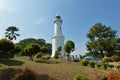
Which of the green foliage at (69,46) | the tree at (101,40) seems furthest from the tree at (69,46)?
the tree at (101,40)

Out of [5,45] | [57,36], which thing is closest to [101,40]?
[57,36]

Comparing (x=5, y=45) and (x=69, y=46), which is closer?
(x=5, y=45)

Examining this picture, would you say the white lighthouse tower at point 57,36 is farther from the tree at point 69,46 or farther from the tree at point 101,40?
the tree at point 69,46

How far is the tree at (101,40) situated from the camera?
224 feet

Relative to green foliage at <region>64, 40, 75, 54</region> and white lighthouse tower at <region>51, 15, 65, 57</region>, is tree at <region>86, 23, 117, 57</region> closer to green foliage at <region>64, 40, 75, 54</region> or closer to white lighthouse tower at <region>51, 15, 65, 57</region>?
white lighthouse tower at <region>51, 15, 65, 57</region>

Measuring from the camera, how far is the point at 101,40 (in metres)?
69.3

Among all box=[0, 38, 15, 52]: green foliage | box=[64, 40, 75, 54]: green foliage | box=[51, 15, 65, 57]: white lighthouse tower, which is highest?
box=[51, 15, 65, 57]: white lighthouse tower

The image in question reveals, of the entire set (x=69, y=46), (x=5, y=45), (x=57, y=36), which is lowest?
(x=5, y=45)

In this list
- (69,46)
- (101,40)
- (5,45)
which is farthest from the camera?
(101,40)

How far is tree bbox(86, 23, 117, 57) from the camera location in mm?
68188

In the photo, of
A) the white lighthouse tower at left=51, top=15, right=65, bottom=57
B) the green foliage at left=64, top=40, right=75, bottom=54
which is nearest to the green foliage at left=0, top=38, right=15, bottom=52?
the green foliage at left=64, top=40, right=75, bottom=54

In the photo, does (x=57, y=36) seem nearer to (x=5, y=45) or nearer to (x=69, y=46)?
(x=69, y=46)

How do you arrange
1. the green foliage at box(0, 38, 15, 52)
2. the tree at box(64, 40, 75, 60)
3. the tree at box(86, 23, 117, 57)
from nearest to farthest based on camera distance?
the green foliage at box(0, 38, 15, 52) < the tree at box(64, 40, 75, 60) < the tree at box(86, 23, 117, 57)

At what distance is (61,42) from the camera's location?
2864 inches
